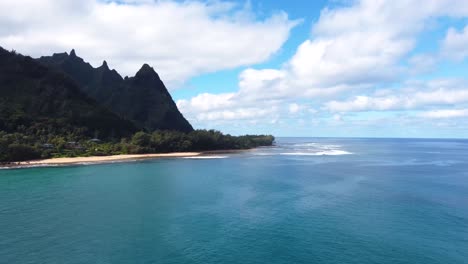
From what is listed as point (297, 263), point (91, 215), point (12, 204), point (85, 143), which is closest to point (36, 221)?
point (91, 215)

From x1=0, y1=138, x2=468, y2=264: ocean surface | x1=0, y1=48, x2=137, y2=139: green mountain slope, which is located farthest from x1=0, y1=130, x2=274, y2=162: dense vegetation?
x1=0, y1=138, x2=468, y2=264: ocean surface

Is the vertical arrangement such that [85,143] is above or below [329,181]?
above

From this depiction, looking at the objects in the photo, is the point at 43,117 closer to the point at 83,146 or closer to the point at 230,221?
the point at 83,146

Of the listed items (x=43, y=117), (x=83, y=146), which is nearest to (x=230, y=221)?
(x=83, y=146)

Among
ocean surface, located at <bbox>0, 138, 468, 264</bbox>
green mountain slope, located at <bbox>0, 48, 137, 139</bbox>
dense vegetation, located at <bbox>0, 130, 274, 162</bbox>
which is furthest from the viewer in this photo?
green mountain slope, located at <bbox>0, 48, 137, 139</bbox>

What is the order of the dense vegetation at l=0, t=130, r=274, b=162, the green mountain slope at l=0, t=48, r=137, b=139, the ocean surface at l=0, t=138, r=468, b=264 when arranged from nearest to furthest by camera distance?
the ocean surface at l=0, t=138, r=468, b=264
the dense vegetation at l=0, t=130, r=274, b=162
the green mountain slope at l=0, t=48, r=137, b=139

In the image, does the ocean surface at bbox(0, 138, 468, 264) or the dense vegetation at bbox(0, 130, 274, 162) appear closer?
the ocean surface at bbox(0, 138, 468, 264)

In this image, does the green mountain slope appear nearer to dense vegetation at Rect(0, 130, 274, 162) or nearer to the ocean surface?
dense vegetation at Rect(0, 130, 274, 162)

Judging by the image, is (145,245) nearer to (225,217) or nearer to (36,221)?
(225,217)
